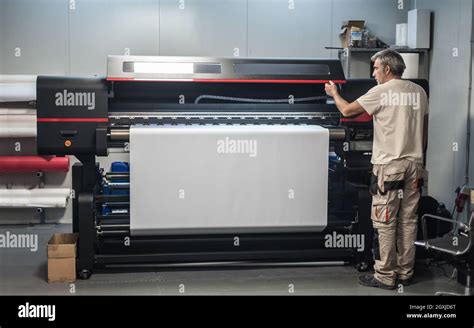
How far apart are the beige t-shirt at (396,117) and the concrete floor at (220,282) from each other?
35.2 inches

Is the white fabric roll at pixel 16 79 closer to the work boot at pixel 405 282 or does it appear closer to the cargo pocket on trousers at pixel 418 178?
the cargo pocket on trousers at pixel 418 178

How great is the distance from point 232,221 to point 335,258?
2.78 feet

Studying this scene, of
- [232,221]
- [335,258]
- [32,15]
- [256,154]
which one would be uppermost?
[32,15]

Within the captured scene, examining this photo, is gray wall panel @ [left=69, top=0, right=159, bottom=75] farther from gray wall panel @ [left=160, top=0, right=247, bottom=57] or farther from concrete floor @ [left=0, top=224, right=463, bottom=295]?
concrete floor @ [left=0, top=224, right=463, bottom=295]

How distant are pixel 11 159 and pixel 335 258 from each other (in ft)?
10.6

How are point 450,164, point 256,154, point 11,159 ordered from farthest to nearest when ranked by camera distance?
point 11,159, point 450,164, point 256,154

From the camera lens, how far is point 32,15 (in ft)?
21.4

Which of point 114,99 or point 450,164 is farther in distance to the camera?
point 450,164

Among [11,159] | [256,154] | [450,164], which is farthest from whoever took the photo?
[11,159]

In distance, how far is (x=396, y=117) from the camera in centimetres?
454

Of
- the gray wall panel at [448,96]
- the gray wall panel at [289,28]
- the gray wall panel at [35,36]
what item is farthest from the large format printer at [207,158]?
the gray wall panel at [35,36]

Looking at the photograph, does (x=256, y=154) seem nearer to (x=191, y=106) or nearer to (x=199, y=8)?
(x=191, y=106)

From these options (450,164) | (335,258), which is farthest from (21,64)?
(450,164)

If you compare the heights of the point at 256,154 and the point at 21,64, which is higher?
the point at 21,64
